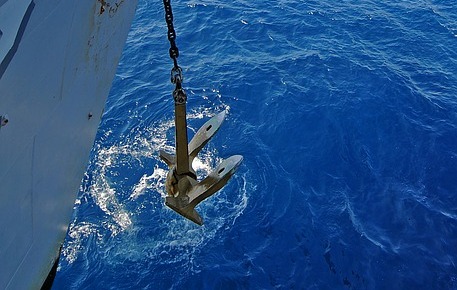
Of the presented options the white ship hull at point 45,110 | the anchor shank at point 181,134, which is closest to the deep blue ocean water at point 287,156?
the anchor shank at point 181,134

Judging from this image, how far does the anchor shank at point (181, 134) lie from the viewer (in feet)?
18.8

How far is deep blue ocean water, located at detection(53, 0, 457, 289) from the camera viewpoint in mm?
13125

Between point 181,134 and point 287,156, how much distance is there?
10.7m

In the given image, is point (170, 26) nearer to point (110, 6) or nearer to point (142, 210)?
point (110, 6)

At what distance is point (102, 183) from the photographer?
48.8ft

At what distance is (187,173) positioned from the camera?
614cm

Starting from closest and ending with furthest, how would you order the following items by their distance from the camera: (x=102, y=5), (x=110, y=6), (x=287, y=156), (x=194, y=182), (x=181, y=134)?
(x=102, y=5) → (x=110, y=6) → (x=181, y=134) → (x=194, y=182) → (x=287, y=156)

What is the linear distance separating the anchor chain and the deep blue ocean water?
7.21m

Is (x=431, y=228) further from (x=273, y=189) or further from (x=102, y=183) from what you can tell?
(x=102, y=183)

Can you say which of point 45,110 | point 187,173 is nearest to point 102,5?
point 45,110

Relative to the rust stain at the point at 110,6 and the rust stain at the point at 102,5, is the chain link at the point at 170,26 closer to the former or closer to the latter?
the rust stain at the point at 110,6

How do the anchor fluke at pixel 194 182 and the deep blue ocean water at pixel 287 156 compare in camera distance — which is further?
the deep blue ocean water at pixel 287 156

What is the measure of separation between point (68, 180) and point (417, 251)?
11378 mm

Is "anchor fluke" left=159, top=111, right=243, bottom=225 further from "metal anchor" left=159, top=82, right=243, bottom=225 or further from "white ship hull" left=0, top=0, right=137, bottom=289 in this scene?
"white ship hull" left=0, top=0, right=137, bottom=289
